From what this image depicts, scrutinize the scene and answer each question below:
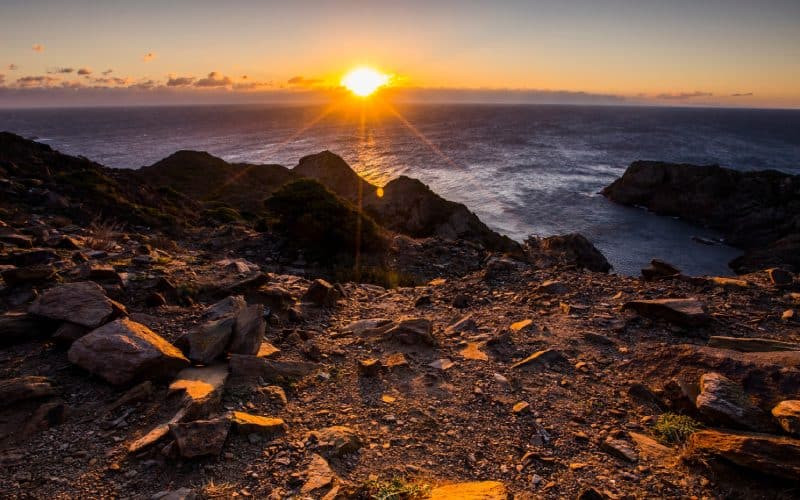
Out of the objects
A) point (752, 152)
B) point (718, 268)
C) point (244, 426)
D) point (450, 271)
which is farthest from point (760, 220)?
point (752, 152)

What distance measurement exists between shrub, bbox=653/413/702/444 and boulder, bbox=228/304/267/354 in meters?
6.25

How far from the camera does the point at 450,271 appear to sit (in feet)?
62.4

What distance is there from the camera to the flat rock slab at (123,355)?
19.0ft

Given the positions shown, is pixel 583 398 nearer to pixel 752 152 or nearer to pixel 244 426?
pixel 244 426

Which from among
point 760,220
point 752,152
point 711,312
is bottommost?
point 760,220

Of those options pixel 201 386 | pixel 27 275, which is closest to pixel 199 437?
pixel 201 386

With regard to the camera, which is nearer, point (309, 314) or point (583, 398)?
point (583, 398)

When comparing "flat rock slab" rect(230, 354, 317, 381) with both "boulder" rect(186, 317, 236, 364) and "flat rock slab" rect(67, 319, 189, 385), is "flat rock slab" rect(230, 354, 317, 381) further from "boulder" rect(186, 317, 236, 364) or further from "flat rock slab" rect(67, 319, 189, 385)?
"flat rock slab" rect(67, 319, 189, 385)

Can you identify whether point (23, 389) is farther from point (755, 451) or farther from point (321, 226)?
point (321, 226)

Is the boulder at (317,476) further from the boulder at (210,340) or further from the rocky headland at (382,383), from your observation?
the boulder at (210,340)

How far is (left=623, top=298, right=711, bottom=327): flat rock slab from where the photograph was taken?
329 inches

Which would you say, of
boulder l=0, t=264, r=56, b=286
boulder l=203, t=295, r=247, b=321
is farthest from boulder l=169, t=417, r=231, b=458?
boulder l=0, t=264, r=56, b=286

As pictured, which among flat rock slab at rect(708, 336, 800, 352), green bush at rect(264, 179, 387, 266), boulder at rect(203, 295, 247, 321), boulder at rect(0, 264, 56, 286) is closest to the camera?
flat rock slab at rect(708, 336, 800, 352)

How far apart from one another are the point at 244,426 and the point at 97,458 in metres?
1.60
